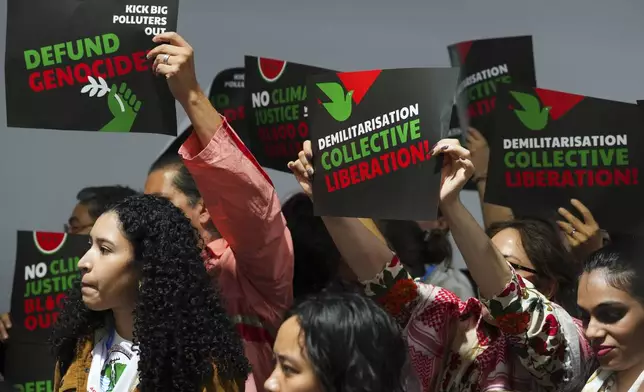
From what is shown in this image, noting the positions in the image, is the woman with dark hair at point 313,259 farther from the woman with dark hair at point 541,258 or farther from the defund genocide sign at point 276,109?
the woman with dark hair at point 541,258

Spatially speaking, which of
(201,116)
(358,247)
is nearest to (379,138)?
(358,247)

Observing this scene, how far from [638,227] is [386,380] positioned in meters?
0.88

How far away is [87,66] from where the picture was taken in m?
2.83

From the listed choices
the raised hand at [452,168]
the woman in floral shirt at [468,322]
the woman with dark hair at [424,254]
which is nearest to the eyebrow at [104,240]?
the woman in floral shirt at [468,322]

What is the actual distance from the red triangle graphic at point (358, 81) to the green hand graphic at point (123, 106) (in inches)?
19.6

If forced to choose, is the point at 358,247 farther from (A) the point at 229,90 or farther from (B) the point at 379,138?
(A) the point at 229,90

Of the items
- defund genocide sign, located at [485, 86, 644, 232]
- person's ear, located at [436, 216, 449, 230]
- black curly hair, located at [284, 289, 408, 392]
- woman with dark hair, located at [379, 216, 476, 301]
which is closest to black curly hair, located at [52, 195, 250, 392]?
black curly hair, located at [284, 289, 408, 392]

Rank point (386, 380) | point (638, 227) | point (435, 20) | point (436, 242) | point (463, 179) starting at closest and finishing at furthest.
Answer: point (386, 380)
point (463, 179)
point (638, 227)
point (436, 242)
point (435, 20)

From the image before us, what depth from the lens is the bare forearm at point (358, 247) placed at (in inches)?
107

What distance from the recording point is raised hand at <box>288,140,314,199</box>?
2742mm

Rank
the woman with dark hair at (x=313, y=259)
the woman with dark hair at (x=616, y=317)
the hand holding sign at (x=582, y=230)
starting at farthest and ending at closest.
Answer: the woman with dark hair at (x=313, y=259) < the hand holding sign at (x=582, y=230) < the woman with dark hair at (x=616, y=317)

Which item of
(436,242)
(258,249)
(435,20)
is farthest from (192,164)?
(435,20)

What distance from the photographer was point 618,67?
4.66 m

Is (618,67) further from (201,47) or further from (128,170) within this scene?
(128,170)
